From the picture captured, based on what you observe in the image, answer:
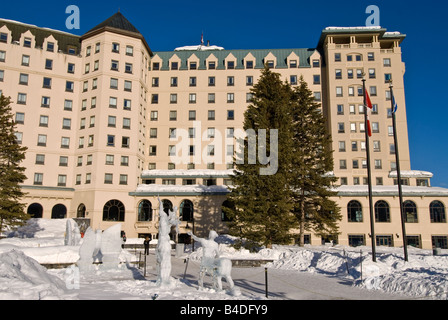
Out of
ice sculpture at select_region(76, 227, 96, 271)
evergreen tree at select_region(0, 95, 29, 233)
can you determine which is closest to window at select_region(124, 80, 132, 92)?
evergreen tree at select_region(0, 95, 29, 233)

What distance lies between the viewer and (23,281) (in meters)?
11.0

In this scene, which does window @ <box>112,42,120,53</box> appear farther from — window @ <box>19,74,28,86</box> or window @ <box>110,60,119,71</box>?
window @ <box>19,74,28,86</box>

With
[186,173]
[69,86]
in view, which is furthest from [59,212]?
[69,86]

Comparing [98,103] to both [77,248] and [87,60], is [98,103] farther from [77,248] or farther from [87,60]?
[77,248]

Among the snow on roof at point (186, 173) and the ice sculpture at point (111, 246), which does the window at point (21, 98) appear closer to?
the snow on roof at point (186, 173)

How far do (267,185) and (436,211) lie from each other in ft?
93.7

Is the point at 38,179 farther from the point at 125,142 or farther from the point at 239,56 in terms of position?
the point at 239,56

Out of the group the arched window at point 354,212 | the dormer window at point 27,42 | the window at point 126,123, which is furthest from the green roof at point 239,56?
the arched window at point 354,212

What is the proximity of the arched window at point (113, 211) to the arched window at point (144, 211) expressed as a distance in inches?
90.7

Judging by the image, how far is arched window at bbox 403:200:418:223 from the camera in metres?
45.3

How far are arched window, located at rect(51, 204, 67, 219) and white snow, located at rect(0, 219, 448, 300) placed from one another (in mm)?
23751

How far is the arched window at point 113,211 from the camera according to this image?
47.8 meters
